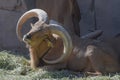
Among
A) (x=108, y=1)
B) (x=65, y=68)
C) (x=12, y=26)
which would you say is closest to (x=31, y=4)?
(x=12, y=26)

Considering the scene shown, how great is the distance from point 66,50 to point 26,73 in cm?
71

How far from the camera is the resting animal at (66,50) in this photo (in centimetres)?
711

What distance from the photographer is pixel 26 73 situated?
23.7 feet

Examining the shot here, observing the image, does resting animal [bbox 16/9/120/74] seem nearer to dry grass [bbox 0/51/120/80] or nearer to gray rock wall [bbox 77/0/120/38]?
dry grass [bbox 0/51/120/80]

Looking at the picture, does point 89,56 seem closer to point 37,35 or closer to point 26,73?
point 37,35

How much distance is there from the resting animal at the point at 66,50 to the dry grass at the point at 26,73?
0.68 feet

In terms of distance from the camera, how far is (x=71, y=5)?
8.78m

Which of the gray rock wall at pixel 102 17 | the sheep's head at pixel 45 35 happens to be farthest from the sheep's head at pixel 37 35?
the gray rock wall at pixel 102 17

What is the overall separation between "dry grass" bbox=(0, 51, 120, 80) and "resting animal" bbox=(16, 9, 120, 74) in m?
0.21

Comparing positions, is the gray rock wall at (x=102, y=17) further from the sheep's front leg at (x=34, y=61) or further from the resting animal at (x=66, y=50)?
the sheep's front leg at (x=34, y=61)

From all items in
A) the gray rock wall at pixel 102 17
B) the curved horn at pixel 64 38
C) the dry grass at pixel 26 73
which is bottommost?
the dry grass at pixel 26 73

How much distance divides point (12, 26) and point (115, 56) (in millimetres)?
2852

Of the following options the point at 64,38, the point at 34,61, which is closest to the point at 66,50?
the point at 64,38

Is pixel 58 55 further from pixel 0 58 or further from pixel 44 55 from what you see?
pixel 0 58
